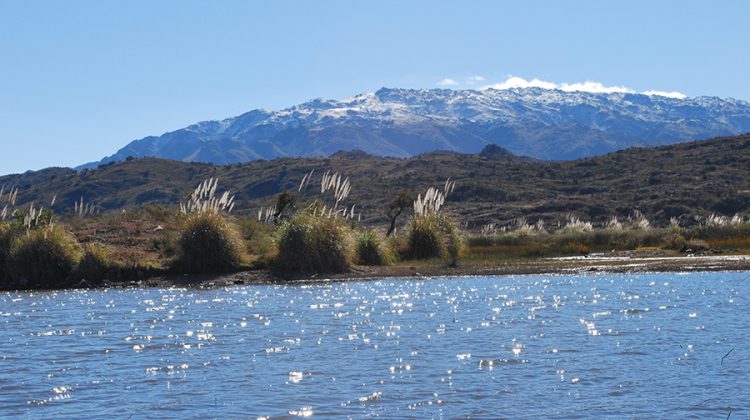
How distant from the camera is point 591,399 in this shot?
13.0m

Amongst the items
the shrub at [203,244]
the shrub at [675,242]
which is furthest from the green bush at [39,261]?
the shrub at [675,242]

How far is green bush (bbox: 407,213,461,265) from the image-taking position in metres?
40.6

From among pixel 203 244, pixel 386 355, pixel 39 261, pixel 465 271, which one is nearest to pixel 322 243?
pixel 203 244

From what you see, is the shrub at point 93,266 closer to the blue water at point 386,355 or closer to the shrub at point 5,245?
the shrub at point 5,245

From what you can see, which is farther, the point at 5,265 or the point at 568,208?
the point at 568,208

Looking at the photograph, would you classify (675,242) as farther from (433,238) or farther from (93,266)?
(93,266)

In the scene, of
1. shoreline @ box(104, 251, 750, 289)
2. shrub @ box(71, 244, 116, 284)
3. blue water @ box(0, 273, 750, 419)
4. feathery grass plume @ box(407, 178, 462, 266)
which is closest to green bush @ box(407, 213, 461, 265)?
feathery grass plume @ box(407, 178, 462, 266)

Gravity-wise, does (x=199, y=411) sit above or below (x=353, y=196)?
below

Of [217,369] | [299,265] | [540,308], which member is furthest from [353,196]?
[217,369]

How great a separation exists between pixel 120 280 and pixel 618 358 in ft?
76.2

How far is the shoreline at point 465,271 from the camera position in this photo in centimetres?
3428

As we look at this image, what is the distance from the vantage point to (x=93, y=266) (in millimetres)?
34531

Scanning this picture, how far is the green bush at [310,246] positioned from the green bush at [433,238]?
5.17m

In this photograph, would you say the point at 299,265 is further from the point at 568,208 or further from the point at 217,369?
the point at 568,208
